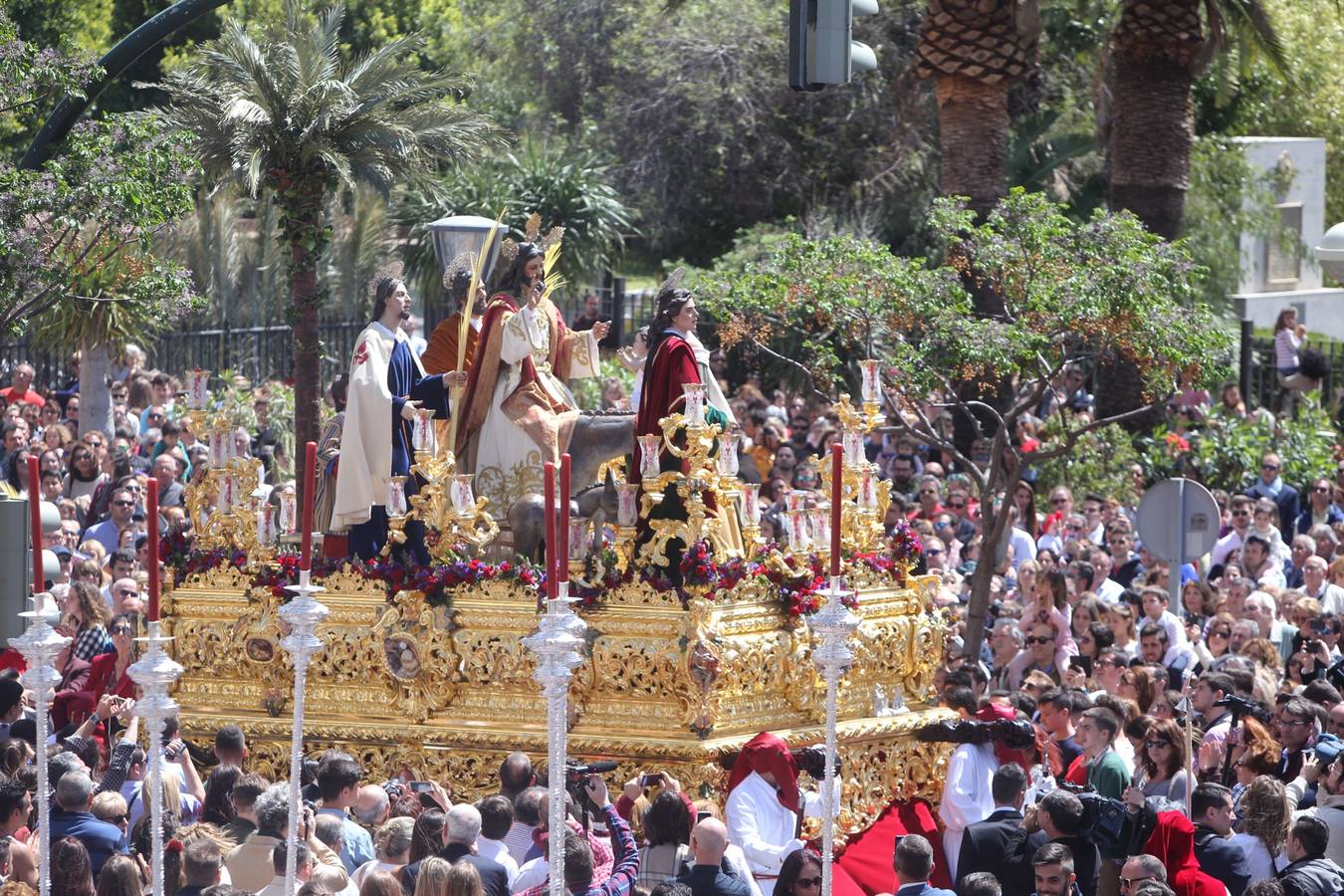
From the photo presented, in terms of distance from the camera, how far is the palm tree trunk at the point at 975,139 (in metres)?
23.4

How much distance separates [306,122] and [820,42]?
268 inches

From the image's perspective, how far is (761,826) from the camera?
1168cm

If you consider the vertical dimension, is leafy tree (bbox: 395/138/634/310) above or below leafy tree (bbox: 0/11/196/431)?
above

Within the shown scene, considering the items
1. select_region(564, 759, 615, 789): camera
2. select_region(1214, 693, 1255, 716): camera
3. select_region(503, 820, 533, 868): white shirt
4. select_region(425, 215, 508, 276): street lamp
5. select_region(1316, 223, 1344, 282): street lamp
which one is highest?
select_region(425, 215, 508, 276): street lamp

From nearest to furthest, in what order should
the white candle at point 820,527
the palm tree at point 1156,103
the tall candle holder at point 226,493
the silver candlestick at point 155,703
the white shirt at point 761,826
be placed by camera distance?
the silver candlestick at point 155,703
the white shirt at point 761,826
the white candle at point 820,527
the tall candle holder at point 226,493
the palm tree at point 1156,103

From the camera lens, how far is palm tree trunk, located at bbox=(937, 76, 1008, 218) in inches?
922

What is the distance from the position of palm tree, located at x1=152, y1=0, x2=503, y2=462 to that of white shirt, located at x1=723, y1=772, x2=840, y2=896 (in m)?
6.59

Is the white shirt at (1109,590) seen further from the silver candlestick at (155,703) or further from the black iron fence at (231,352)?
the black iron fence at (231,352)

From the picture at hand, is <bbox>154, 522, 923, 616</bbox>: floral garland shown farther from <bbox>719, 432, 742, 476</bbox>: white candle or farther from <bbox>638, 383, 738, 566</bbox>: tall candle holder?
<bbox>719, 432, 742, 476</bbox>: white candle

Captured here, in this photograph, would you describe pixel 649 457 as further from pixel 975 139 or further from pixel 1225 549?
pixel 975 139

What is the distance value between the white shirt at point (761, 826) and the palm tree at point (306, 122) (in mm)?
6591

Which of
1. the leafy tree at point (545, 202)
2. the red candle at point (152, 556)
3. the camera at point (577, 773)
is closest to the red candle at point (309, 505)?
the red candle at point (152, 556)

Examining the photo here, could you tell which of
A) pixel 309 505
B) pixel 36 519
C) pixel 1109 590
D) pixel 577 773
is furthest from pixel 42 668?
pixel 1109 590

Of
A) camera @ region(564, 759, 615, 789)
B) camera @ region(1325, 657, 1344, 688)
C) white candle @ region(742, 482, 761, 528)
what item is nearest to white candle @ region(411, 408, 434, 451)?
white candle @ region(742, 482, 761, 528)
